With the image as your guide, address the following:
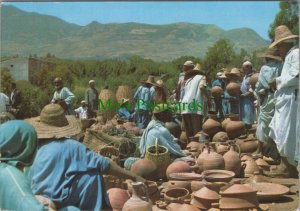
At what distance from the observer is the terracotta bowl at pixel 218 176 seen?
5391 millimetres

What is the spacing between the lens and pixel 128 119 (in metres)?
11.5

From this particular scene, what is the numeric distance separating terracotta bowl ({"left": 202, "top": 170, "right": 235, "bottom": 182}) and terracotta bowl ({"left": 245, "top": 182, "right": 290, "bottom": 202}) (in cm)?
22

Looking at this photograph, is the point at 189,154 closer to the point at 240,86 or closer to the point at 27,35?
the point at 240,86

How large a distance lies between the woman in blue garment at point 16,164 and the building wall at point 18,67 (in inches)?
418

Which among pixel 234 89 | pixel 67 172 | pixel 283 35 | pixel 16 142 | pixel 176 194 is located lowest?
pixel 176 194

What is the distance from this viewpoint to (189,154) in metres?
7.21

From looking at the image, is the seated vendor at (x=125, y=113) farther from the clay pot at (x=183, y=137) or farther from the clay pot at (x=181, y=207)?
the clay pot at (x=181, y=207)

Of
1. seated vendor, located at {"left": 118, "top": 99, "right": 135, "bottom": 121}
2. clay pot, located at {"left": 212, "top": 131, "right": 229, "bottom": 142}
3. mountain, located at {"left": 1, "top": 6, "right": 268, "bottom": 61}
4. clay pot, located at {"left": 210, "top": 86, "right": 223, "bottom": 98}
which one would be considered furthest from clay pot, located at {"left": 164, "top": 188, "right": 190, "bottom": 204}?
mountain, located at {"left": 1, "top": 6, "right": 268, "bottom": 61}

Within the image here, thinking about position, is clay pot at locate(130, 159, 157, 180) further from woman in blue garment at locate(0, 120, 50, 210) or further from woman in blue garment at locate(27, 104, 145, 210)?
woman in blue garment at locate(0, 120, 50, 210)

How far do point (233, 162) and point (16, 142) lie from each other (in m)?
→ 4.02

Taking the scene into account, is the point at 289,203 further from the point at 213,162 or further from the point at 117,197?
the point at 117,197

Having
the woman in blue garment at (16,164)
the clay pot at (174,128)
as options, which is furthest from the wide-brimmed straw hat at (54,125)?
the clay pot at (174,128)

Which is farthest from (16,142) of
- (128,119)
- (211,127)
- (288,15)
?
(288,15)

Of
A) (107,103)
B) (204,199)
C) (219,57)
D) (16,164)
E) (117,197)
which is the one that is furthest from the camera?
(219,57)
